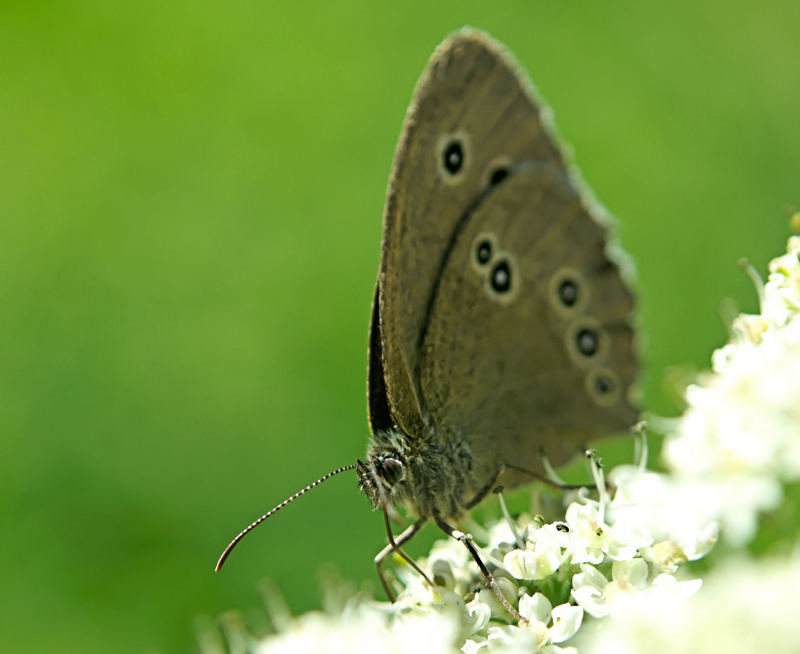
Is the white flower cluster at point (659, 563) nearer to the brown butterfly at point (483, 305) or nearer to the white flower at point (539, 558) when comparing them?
the white flower at point (539, 558)

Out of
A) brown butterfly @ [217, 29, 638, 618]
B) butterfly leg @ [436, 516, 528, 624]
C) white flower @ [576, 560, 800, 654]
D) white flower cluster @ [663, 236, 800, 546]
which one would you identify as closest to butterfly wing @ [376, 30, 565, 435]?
brown butterfly @ [217, 29, 638, 618]

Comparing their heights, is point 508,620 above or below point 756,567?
above

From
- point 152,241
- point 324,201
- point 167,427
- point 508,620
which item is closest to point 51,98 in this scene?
point 152,241

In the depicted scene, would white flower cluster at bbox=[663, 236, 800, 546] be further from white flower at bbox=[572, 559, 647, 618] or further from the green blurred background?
the green blurred background

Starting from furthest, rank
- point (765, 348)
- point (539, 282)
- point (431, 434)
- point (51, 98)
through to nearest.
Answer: point (51, 98) < point (539, 282) < point (431, 434) < point (765, 348)

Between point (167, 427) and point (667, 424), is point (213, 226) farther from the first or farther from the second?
point (667, 424)

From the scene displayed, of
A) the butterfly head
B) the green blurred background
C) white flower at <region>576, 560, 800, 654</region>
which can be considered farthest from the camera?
the green blurred background

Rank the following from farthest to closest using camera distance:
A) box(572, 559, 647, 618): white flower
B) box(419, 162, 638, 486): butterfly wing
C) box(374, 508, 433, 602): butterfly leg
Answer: box(419, 162, 638, 486): butterfly wing < box(374, 508, 433, 602): butterfly leg < box(572, 559, 647, 618): white flower
